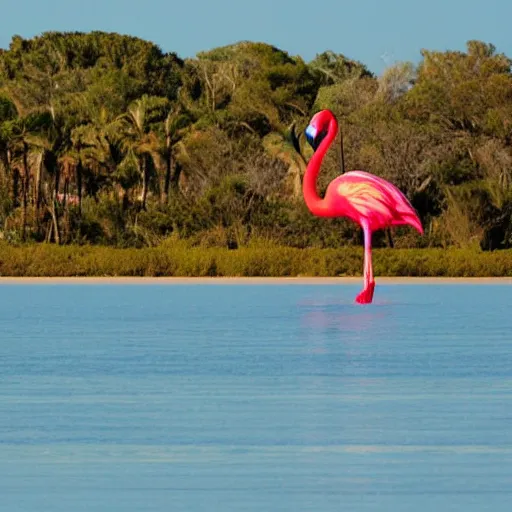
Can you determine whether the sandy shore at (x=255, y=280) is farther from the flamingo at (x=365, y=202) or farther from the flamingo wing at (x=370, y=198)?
the flamingo wing at (x=370, y=198)

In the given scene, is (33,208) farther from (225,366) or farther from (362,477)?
(362,477)

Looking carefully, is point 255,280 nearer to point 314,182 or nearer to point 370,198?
point 314,182

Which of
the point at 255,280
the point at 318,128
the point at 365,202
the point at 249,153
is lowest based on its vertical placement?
the point at 255,280

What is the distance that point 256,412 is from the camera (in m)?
11.0

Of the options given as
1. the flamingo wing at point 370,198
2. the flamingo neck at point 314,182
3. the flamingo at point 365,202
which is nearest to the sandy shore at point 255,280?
the flamingo neck at point 314,182

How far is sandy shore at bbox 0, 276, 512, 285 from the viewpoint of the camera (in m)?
32.2

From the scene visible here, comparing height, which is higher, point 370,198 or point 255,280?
point 370,198

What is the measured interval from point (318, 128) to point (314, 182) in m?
1.21

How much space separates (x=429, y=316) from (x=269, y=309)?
281 centimetres

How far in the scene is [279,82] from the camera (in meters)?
56.2

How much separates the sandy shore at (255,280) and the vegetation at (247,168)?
0.83 metres

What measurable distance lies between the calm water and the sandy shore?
33.4 ft

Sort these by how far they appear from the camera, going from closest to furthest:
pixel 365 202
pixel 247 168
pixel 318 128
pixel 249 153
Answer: pixel 365 202
pixel 318 128
pixel 247 168
pixel 249 153

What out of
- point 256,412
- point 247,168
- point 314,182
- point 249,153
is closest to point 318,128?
point 314,182
